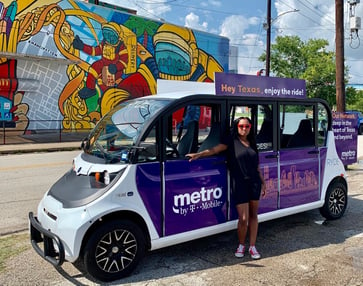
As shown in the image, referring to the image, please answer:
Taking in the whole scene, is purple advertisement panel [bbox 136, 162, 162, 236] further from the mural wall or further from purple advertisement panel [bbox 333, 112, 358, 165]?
the mural wall

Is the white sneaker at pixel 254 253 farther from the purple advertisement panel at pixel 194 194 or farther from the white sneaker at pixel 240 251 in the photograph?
the purple advertisement panel at pixel 194 194

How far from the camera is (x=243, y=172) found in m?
4.73

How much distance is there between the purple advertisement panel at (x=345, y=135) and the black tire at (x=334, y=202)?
6.01 meters

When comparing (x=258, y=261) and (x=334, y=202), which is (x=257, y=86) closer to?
(x=258, y=261)

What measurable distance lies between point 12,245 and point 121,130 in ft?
7.14

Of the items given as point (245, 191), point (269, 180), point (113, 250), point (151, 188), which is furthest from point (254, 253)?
point (113, 250)

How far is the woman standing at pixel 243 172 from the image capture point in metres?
4.73

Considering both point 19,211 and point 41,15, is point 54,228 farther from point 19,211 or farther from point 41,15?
point 41,15


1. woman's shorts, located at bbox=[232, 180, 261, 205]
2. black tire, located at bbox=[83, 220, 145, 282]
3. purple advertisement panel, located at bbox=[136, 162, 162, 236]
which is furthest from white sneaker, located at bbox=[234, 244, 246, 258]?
black tire, located at bbox=[83, 220, 145, 282]

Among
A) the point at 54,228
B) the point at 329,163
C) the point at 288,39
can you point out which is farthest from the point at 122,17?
the point at 54,228

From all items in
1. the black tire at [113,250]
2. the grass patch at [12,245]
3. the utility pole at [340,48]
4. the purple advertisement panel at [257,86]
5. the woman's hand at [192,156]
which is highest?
the utility pole at [340,48]

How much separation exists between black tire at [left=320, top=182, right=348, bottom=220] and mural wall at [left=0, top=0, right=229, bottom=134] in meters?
18.2

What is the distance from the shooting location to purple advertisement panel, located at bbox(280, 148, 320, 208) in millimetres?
5664

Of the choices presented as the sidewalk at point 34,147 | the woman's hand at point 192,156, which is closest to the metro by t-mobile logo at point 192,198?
the woman's hand at point 192,156
